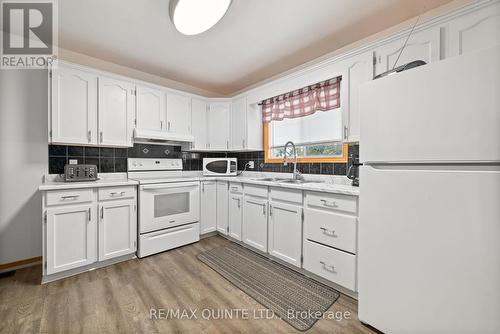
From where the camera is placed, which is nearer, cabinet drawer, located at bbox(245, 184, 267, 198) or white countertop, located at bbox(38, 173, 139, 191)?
white countertop, located at bbox(38, 173, 139, 191)

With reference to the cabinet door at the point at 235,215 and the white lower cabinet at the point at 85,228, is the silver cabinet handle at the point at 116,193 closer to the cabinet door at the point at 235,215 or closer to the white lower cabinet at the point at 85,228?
the white lower cabinet at the point at 85,228

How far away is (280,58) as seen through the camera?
102 inches

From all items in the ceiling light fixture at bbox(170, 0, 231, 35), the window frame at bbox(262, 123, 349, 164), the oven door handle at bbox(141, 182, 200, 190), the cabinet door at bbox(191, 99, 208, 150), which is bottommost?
the oven door handle at bbox(141, 182, 200, 190)

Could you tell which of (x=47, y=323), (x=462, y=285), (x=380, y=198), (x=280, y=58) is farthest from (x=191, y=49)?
(x=462, y=285)

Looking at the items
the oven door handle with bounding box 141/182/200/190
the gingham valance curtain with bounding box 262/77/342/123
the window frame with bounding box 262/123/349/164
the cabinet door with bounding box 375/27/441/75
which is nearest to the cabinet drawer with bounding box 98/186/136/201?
the oven door handle with bounding box 141/182/200/190

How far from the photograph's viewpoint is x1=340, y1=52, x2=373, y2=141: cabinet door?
1.81 meters

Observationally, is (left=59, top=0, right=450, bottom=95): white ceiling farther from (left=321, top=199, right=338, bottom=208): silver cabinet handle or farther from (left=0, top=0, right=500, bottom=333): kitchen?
(left=321, top=199, right=338, bottom=208): silver cabinet handle

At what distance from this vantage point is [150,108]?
2.72 metres

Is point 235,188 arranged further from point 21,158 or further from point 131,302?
point 21,158

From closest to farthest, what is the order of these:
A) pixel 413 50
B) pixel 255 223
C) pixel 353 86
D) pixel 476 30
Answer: pixel 476 30, pixel 413 50, pixel 353 86, pixel 255 223

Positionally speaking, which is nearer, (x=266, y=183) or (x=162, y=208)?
(x=266, y=183)

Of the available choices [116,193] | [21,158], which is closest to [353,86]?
[116,193]

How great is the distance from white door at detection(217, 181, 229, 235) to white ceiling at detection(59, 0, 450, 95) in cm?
168

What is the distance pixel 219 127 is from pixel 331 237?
234cm
